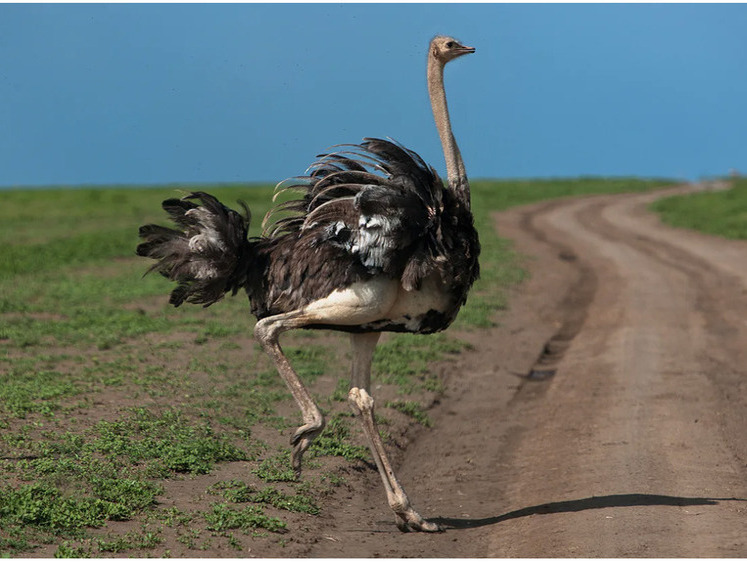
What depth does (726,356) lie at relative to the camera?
488 inches

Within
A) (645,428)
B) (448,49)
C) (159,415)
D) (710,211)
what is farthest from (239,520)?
(710,211)

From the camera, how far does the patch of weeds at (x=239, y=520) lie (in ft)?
20.3

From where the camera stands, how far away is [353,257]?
6.37 meters

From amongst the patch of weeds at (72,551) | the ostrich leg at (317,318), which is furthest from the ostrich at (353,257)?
the patch of weeds at (72,551)

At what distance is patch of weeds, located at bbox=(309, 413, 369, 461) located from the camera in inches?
320

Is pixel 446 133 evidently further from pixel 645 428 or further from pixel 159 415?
pixel 645 428

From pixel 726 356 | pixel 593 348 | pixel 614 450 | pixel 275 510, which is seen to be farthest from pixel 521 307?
pixel 275 510

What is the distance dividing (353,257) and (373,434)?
1.10m

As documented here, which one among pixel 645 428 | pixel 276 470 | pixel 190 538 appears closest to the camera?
pixel 190 538

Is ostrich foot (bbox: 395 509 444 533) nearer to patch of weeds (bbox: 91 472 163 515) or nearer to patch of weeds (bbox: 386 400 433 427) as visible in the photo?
patch of weeds (bbox: 91 472 163 515)

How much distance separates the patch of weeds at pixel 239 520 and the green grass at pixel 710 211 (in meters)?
19.2

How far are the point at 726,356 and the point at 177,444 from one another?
283 inches

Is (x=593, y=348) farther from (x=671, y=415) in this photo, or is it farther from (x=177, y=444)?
(x=177, y=444)

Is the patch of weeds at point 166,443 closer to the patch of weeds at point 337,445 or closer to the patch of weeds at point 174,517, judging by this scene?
the patch of weeds at point 337,445
